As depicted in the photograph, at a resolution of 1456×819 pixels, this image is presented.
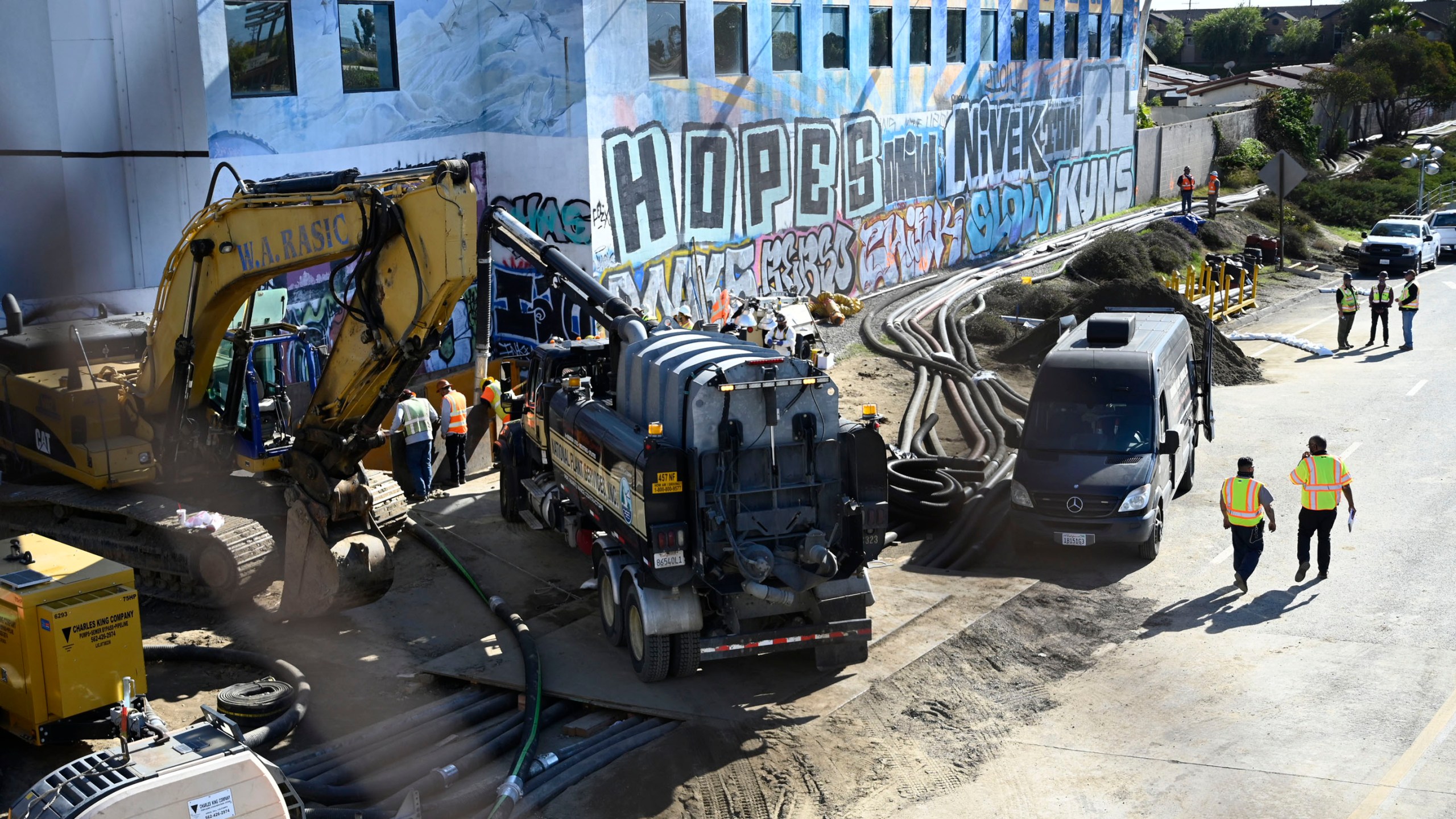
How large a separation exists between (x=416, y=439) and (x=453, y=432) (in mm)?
996

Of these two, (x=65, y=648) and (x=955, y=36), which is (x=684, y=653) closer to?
(x=65, y=648)

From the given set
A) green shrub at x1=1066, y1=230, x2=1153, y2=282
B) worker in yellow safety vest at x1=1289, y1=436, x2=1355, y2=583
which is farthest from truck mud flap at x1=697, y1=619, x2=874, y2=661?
green shrub at x1=1066, y1=230, x2=1153, y2=282

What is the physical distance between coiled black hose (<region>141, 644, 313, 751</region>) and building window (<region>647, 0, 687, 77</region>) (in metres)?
16.0

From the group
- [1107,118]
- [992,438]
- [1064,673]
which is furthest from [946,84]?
[1064,673]

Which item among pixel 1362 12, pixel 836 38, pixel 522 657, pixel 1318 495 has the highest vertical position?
pixel 1362 12

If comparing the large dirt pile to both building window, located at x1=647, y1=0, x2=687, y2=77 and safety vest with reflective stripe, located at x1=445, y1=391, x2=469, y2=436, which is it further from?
safety vest with reflective stripe, located at x1=445, y1=391, x2=469, y2=436

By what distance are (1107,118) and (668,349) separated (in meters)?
36.5

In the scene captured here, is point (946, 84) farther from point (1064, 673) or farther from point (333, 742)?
point (333, 742)

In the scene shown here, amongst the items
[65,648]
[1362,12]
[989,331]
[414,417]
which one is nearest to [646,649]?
[65,648]

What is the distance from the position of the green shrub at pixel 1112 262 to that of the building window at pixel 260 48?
20553 mm

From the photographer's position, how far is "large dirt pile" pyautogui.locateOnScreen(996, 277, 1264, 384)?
25.7 meters

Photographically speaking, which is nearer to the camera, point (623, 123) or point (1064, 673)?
point (1064, 673)

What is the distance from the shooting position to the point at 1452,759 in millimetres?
10836

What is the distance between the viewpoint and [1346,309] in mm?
27766
